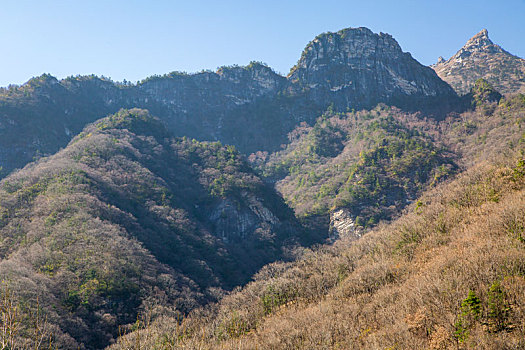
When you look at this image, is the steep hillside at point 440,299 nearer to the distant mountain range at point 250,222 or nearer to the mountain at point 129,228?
the distant mountain range at point 250,222

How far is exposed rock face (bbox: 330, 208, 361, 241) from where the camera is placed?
112m

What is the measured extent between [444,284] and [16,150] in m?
153

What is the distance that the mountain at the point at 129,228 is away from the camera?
51553 mm

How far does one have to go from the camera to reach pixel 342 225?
117 meters

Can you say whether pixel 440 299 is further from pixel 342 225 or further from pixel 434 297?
pixel 342 225

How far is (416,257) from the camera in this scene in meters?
25.6

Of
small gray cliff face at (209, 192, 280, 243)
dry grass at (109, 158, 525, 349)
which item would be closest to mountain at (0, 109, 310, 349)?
small gray cliff face at (209, 192, 280, 243)

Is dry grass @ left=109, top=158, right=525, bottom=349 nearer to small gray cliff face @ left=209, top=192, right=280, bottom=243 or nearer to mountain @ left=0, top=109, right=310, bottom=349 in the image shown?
mountain @ left=0, top=109, right=310, bottom=349

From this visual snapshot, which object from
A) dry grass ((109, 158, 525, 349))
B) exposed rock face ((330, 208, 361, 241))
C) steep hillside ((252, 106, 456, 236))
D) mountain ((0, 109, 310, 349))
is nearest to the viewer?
dry grass ((109, 158, 525, 349))

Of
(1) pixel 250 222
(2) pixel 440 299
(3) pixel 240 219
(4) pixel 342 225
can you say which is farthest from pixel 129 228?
(2) pixel 440 299

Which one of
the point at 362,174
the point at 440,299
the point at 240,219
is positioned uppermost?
the point at 362,174

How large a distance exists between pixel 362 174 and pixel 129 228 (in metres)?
87.8

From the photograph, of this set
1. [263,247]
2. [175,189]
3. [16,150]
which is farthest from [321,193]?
[16,150]

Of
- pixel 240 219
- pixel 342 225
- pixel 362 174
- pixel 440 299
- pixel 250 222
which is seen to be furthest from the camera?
pixel 362 174
